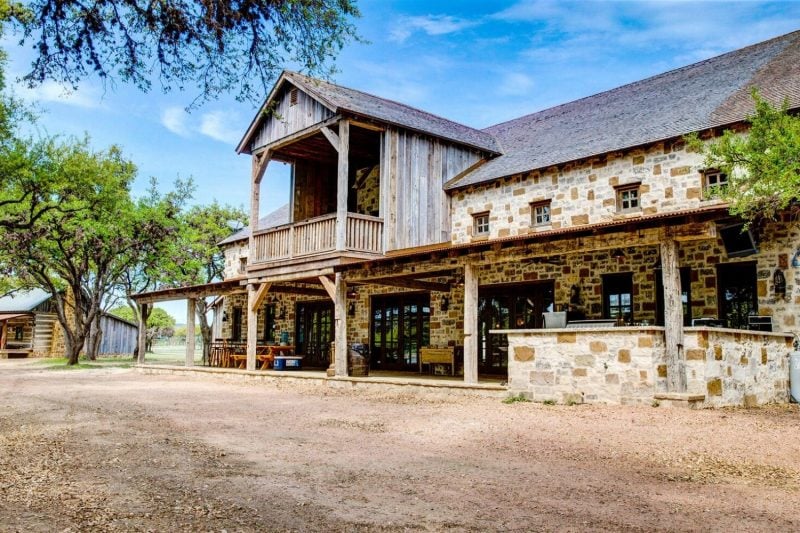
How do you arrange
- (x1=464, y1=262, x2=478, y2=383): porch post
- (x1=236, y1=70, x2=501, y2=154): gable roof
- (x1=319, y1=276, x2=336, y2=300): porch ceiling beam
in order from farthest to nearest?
1. (x1=236, y1=70, x2=501, y2=154): gable roof
2. (x1=319, y1=276, x2=336, y2=300): porch ceiling beam
3. (x1=464, y1=262, x2=478, y2=383): porch post

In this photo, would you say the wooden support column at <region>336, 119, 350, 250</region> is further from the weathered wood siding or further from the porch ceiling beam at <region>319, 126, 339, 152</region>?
the weathered wood siding

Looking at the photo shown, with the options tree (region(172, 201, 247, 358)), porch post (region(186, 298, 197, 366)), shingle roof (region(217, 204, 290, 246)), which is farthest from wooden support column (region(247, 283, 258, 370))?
tree (region(172, 201, 247, 358))

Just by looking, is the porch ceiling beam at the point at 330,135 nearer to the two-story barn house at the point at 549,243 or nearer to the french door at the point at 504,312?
the two-story barn house at the point at 549,243

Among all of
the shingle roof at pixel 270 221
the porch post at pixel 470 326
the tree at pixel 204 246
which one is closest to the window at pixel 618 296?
the porch post at pixel 470 326

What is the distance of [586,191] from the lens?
13.7 m

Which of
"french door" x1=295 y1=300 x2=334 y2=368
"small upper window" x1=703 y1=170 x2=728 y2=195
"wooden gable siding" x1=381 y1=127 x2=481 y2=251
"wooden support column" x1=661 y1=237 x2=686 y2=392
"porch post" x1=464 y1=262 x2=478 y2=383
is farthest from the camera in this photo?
"french door" x1=295 y1=300 x2=334 y2=368

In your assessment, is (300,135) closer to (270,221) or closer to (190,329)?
(190,329)

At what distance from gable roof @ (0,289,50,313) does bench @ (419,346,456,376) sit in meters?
28.1

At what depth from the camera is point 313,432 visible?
313 inches

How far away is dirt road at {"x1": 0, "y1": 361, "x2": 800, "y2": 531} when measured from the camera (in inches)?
164

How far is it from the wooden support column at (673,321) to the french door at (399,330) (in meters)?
8.48

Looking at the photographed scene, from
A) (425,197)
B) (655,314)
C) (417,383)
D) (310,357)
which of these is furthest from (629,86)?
(310,357)

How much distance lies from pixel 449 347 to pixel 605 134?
20.3 feet

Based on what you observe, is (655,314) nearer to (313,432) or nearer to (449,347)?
(449,347)
